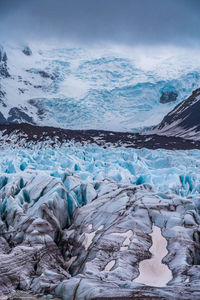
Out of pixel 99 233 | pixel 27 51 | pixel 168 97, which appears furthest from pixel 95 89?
pixel 99 233

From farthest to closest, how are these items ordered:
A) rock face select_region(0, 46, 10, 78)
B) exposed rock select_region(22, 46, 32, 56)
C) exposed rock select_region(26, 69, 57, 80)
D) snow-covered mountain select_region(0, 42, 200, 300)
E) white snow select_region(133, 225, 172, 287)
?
exposed rock select_region(22, 46, 32, 56) < rock face select_region(0, 46, 10, 78) < exposed rock select_region(26, 69, 57, 80) < white snow select_region(133, 225, 172, 287) < snow-covered mountain select_region(0, 42, 200, 300)

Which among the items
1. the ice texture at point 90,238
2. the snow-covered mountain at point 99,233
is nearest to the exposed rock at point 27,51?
the snow-covered mountain at point 99,233

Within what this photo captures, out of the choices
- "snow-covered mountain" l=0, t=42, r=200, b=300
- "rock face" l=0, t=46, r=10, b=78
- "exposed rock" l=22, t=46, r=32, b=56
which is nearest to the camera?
"snow-covered mountain" l=0, t=42, r=200, b=300

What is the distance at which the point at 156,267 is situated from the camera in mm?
9680

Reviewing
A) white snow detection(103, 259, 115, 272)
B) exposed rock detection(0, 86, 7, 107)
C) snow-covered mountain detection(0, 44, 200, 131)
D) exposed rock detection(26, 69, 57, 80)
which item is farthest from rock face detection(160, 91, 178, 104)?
white snow detection(103, 259, 115, 272)

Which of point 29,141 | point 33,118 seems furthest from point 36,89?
point 29,141

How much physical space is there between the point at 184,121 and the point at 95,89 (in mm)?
35577

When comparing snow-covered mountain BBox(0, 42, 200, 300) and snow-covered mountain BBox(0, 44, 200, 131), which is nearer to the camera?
snow-covered mountain BBox(0, 42, 200, 300)

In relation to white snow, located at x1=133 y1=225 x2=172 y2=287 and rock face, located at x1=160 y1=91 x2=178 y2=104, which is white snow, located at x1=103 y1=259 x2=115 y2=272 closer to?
white snow, located at x1=133 y1=225 x2=172 y2=287

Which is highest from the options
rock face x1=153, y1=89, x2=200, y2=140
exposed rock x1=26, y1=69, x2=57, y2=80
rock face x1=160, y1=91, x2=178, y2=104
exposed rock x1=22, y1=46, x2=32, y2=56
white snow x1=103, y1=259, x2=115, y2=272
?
exposed rock x1=22, y1=46, x2=32, y2=56

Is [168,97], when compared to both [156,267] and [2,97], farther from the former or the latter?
[156,267]

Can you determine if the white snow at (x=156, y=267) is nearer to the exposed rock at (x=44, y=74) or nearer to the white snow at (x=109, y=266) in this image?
the white snow at (x=109, y=266)

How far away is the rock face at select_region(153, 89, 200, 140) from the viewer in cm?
10703

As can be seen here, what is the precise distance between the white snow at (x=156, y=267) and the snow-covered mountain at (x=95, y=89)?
110739 mm
